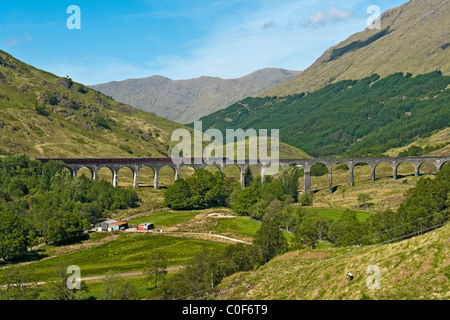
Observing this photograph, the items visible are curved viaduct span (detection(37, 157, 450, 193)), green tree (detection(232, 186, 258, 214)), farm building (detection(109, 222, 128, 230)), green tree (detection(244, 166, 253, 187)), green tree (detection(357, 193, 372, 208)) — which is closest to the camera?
farm building (detection(109, 222, 128, 230))

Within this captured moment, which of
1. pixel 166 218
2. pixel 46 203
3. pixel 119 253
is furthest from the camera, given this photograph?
pixel 166 218

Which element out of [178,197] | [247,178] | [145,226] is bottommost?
[145,226]

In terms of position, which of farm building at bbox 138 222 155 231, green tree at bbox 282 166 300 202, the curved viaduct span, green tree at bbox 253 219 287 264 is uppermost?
the curved viaduct span

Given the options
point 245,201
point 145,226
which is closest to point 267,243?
point 145,226

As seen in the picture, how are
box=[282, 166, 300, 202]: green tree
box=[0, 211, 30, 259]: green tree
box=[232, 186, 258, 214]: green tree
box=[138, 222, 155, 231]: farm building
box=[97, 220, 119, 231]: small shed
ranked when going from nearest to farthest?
box=[0, 211, 30, 259]: green tree
box=[97, 220, 119, 231]: small shed
box=[138, 222, 155, 231]: farm building
box=[232, 186, 258, 214]: green tree
box=[282, 166, 300, 202]: green tree

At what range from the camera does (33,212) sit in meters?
92.5

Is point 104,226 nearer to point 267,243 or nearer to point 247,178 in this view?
point 267,243

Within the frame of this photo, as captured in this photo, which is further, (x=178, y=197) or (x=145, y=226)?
(x=178, y=197)

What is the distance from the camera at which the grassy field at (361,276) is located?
3108 cm

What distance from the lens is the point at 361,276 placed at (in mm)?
36531

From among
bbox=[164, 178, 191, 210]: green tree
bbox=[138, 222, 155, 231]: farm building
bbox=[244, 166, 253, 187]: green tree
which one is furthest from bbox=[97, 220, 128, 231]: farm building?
bbox=[244, 166, 253, 187]: green tree

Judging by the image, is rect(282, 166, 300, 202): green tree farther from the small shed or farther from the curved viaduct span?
the small shed

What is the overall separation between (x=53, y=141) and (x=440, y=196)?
520 ft

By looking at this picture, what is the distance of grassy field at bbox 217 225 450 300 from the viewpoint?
31078 mm
